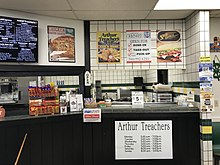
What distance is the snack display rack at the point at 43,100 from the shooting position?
328 cm

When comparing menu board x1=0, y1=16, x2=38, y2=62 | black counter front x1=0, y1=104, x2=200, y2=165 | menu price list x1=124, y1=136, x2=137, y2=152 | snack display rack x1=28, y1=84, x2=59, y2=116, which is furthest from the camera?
menu price list x1=124, y1=136, x2=137, y2=152

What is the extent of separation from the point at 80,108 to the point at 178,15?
2.27 meters

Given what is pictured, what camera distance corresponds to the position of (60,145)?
3330 millimetres

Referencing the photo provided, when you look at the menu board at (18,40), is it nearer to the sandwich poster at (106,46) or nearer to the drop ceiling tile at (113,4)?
the drop ceiling tile at (113,4)

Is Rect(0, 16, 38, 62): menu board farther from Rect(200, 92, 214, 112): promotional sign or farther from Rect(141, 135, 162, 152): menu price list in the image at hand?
Rect(200, 92, 214, 112): promotional sign

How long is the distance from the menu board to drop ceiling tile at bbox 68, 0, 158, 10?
2.48ft

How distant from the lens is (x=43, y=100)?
338cm

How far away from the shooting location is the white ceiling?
308cm

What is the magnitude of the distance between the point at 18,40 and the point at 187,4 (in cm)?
258

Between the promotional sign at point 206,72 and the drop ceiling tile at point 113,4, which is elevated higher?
the drop ceiling tile at point 113,4

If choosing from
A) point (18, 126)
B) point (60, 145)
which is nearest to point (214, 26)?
point (60, 145)

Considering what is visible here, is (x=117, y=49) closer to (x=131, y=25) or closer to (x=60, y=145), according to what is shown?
(x=131, y=25)

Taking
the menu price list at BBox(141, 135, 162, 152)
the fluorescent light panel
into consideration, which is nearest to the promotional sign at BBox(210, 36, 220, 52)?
the fluorescent light panel

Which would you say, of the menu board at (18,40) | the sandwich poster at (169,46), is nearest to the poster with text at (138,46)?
the sandwich poster at (169,46)
